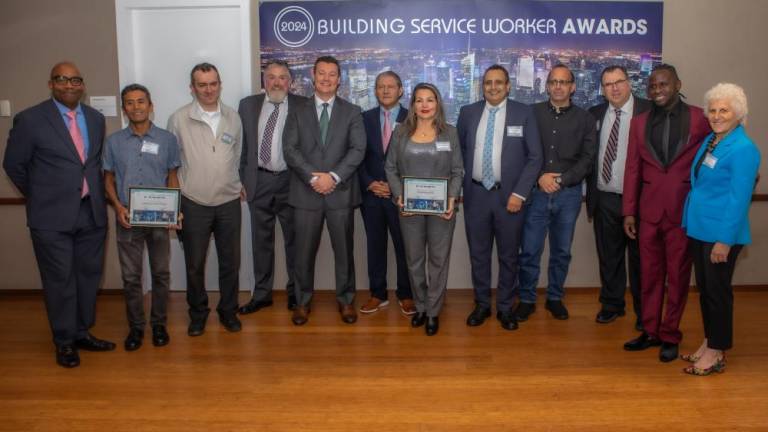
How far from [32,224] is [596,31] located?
429 cm

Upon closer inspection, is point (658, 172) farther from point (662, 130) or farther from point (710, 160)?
point (710, 160)

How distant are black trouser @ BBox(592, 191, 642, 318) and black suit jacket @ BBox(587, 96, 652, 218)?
70 millimetres

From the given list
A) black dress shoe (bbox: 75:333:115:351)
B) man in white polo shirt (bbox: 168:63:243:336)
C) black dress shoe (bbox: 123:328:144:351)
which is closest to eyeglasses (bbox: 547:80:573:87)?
man in white polo shirt (bbox: 168:63:243:336)

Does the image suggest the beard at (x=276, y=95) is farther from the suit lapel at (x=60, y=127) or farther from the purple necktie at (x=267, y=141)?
the suit lapel at (x=60, y=127)

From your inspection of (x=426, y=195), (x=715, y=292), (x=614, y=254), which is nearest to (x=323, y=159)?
(x=426, y=195)

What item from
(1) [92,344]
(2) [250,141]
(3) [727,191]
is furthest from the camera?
(2) [250,141]

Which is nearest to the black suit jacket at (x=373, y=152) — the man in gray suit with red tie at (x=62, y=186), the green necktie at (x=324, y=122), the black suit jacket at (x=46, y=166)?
the green necktie at (x=324, y=122)

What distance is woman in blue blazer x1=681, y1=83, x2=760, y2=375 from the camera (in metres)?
3.42

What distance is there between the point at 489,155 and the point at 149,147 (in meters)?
2.16

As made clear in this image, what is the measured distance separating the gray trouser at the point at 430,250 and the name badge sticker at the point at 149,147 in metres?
1.61

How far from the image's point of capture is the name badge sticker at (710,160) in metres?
3.47

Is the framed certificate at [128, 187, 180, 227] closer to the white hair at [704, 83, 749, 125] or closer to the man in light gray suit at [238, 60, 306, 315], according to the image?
the man in light gray suit at [238, 60, 306, 315]

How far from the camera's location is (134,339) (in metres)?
4.20

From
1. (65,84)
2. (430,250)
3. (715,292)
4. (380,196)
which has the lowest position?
(715,292)
